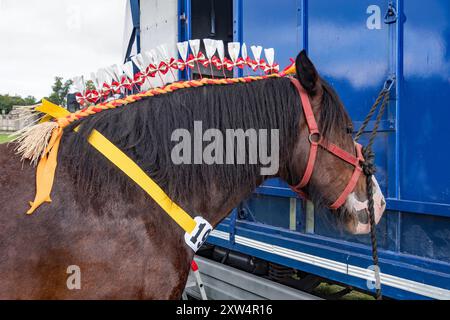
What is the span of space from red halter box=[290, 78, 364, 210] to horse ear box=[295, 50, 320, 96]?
0.12 ft

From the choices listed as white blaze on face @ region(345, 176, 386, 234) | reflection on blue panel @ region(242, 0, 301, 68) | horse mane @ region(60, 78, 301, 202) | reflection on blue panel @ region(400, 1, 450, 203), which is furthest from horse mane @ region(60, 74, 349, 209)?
reflection on blue panel @ region(242, 0, 301, 68)

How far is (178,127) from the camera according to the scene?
158 centimetres

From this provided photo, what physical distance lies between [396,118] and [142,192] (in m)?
1.41

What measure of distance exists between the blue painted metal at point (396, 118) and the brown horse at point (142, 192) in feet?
1.13

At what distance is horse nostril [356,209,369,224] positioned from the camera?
1765 mm

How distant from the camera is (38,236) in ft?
4.37

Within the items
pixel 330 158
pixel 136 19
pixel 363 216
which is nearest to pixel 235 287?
pixel 363 216

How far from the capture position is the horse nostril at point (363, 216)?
1765 mm

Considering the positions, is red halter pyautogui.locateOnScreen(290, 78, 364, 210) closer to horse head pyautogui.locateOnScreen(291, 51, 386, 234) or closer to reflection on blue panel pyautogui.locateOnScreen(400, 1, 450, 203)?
horse head pyautogui.locateOnScreen(291, 51, 386, 234)

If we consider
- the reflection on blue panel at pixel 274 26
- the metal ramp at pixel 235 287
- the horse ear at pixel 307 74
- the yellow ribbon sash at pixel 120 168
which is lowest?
the metal ramp at pixel 235 287

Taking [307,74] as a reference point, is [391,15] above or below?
above

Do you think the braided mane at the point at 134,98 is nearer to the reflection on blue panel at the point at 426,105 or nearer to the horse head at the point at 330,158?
the horse head at the point at 330,158

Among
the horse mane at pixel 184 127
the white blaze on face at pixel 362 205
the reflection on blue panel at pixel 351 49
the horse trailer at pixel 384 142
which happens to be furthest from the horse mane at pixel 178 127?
the reflection on blue panel at pixel 351 49

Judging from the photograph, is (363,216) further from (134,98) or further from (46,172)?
(46,172)
